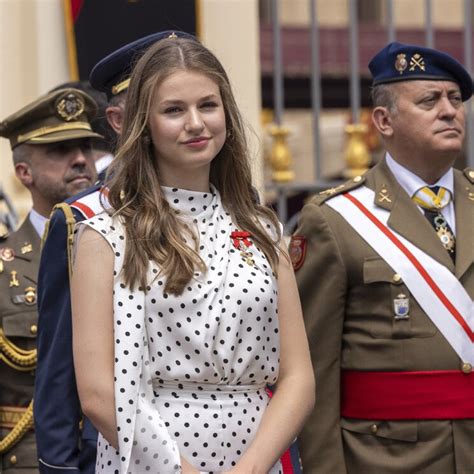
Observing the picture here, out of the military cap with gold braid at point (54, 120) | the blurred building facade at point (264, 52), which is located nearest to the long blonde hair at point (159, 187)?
the blurred building facade at point (264, 52)

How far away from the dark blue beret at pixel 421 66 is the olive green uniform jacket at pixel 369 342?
0.41m

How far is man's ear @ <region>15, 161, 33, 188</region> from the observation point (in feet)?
16.3

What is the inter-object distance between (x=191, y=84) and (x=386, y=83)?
134cm

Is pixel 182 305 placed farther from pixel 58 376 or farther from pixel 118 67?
pixel 118 67

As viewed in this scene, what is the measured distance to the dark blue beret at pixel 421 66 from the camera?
15.1 ft

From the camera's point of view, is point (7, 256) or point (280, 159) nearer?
point (7, 256)

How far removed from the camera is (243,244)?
3543mm

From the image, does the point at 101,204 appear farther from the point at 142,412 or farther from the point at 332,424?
the point at 332,424

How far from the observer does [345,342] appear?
4430 millimetres

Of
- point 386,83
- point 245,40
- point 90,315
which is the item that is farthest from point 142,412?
point 245,40

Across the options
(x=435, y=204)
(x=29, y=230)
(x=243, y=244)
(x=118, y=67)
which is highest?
(x=118, y=67)

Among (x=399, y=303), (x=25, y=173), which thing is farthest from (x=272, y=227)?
(x=25, y=173)

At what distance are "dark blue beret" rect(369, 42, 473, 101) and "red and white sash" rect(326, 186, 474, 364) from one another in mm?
477

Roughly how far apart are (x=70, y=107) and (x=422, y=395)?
5.13 feet
